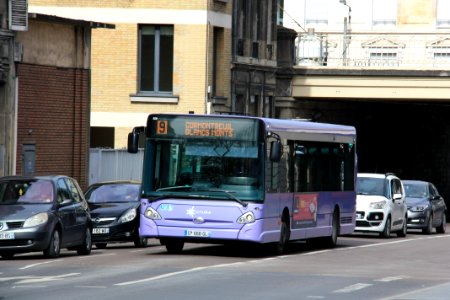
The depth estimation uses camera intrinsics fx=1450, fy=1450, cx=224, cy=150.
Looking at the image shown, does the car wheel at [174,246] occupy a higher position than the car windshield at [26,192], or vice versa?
the car windshield at [26,192]

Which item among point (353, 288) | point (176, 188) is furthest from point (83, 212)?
point (353, 288)

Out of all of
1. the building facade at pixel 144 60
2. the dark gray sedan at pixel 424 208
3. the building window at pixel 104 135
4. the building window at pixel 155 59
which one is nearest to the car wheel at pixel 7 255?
the dark gray sedan at pixel 424 208

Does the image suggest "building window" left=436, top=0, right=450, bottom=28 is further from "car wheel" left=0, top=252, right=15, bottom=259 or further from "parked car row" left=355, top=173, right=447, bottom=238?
"car wheel" left=0, top=252, right=15, bottom=259

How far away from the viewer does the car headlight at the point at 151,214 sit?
2524cm

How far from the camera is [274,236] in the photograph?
25.8m

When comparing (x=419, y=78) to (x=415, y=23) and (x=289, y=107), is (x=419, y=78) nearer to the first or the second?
(x=289, y=107)

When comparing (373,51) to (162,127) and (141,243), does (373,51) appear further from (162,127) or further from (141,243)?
(162,127)

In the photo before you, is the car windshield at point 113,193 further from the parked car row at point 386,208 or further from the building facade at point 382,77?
the building facade at point 382,77

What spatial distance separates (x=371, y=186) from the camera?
37125 millimetres

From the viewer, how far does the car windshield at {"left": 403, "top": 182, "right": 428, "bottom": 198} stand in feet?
138

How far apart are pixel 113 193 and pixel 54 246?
5607 millimetres

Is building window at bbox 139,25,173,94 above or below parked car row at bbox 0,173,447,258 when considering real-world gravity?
above

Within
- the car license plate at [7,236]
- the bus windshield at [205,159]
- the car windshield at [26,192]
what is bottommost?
the car license plate at [7,236]

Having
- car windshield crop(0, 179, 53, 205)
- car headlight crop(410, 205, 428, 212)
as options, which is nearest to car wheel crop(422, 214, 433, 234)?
car headlight crop(410, 205, 428, 212)
